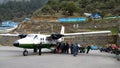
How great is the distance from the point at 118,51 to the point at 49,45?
778cm

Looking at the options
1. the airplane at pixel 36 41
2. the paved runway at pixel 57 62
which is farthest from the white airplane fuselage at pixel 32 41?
the paved runway at pixel 57 62

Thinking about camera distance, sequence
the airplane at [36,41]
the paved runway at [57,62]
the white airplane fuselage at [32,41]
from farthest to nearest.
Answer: the airplane at [36,41] < the white airplane fuselage at [32,41] < the paved runway at [57,62]

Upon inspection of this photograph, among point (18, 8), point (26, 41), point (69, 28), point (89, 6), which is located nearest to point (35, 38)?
point (26, 41)

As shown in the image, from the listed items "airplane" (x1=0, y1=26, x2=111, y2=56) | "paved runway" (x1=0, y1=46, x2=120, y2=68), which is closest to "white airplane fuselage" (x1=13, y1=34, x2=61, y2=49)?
"airplane" (x1=0, y1=26, x2=111, y2=56)

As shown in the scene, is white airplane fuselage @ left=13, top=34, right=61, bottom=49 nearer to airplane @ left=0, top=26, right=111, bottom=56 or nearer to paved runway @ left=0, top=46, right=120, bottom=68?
airplane @ left=0, top=26, right=111, bottom=56

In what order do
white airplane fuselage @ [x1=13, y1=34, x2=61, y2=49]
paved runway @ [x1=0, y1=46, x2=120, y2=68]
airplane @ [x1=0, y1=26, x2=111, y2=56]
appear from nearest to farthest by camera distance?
paved runway @ [x1=0, y1=46, x2=120, y2=68]
white airplane fuselage @ [x1=13, y1=34, x2=61, y2=49]
airplane @ [x1=0, y1=26, x2=111, y2=56]

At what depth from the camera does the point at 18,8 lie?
19462cm

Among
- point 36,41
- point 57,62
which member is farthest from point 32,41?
point 57,62

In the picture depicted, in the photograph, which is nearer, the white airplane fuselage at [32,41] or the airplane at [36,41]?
the white airplane fuselage at [32,41]

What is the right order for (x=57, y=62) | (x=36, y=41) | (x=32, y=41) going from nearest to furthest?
1. (x=57, y=62)
2. (x=32, y=41)
3. (x=36, y=41)

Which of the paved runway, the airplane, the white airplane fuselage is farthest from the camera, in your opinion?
the airplane

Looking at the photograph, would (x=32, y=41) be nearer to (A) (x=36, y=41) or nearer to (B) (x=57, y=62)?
(A) (x=36, y=41)

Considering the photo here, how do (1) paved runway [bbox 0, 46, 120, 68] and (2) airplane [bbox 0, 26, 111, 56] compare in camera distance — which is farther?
(2) airplane [bbox 0, 26, 111, 56]

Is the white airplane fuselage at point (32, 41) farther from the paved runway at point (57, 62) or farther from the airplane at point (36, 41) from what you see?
the paved runway at point (57, 62)
